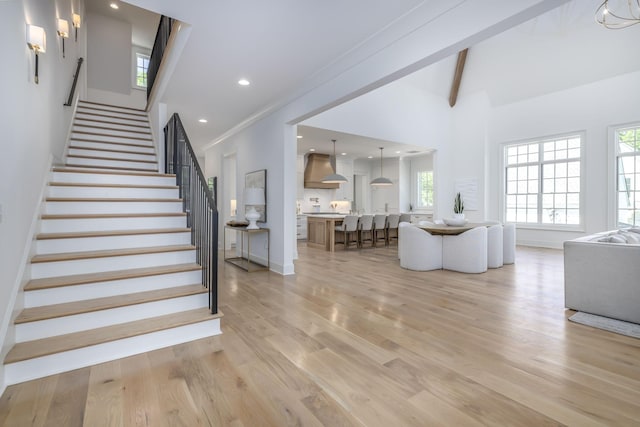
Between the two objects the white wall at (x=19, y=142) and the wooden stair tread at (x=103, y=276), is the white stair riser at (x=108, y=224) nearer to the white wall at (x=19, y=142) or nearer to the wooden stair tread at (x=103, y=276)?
the white wall at (x=19, y=142)

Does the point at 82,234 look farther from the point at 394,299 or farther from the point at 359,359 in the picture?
the point at 394,299

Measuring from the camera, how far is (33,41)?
236 centimetres

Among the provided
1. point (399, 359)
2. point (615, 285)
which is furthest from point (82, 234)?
point (615, 285)

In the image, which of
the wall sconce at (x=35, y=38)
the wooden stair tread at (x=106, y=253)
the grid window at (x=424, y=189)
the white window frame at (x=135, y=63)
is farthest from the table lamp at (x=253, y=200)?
the grid window at (x=424, y=189)

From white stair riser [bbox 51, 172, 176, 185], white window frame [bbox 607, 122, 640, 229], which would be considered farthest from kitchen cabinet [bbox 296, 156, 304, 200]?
white window frame [bbox 607, 122, 640, 229]

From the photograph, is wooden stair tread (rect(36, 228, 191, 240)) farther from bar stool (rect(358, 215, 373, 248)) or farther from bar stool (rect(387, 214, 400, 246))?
bar stool (rect(387, 214, 400, 246))

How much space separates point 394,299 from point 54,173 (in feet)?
13.8

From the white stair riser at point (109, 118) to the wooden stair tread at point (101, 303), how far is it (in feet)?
15.9

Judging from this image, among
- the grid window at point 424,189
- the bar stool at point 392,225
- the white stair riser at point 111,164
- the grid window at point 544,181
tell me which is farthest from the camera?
the grid window at point 424,189

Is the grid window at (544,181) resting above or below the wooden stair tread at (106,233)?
above

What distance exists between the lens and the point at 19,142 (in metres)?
2.24

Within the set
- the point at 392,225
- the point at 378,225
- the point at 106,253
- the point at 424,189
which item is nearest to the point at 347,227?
the point at 378,225

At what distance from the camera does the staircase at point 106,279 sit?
2.10 meters

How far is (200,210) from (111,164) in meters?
3.06
